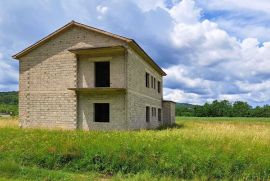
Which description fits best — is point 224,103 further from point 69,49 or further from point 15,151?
point 15,151

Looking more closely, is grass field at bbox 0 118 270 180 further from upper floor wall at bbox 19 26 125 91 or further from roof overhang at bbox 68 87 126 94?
upper floor wall at bbox 19 26 125 91

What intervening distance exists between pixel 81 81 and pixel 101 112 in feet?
8.62

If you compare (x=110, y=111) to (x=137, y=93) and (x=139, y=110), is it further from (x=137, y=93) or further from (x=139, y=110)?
(x=139, y=110)

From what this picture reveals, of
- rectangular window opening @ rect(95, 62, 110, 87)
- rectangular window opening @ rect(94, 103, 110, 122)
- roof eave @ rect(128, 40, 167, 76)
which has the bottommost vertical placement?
rectangular window opening @ rect(94, 103, 110, 122)

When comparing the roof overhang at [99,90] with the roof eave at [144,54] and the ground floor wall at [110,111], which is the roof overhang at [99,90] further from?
the roof eave at [144,54]

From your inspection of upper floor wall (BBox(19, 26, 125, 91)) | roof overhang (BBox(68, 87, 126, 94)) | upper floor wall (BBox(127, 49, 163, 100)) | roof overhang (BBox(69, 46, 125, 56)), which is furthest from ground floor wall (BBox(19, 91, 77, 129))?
upper floor wall (BBox(127, 49, 163, 100))

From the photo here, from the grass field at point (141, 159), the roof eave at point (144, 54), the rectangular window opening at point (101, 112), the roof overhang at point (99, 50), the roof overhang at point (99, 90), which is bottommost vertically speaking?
the grass field at point (141, 159)

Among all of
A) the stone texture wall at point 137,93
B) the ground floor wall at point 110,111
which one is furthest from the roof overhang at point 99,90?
the stone texture wall at point 137,93

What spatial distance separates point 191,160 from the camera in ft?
38.6

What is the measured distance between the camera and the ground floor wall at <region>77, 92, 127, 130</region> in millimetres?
22391

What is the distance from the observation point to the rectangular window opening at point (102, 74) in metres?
24.3

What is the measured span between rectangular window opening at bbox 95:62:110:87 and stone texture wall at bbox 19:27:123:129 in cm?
163

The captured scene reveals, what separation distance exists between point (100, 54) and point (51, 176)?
13469 millimetres

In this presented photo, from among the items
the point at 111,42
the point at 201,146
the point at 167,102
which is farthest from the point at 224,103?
the point at 201,146
